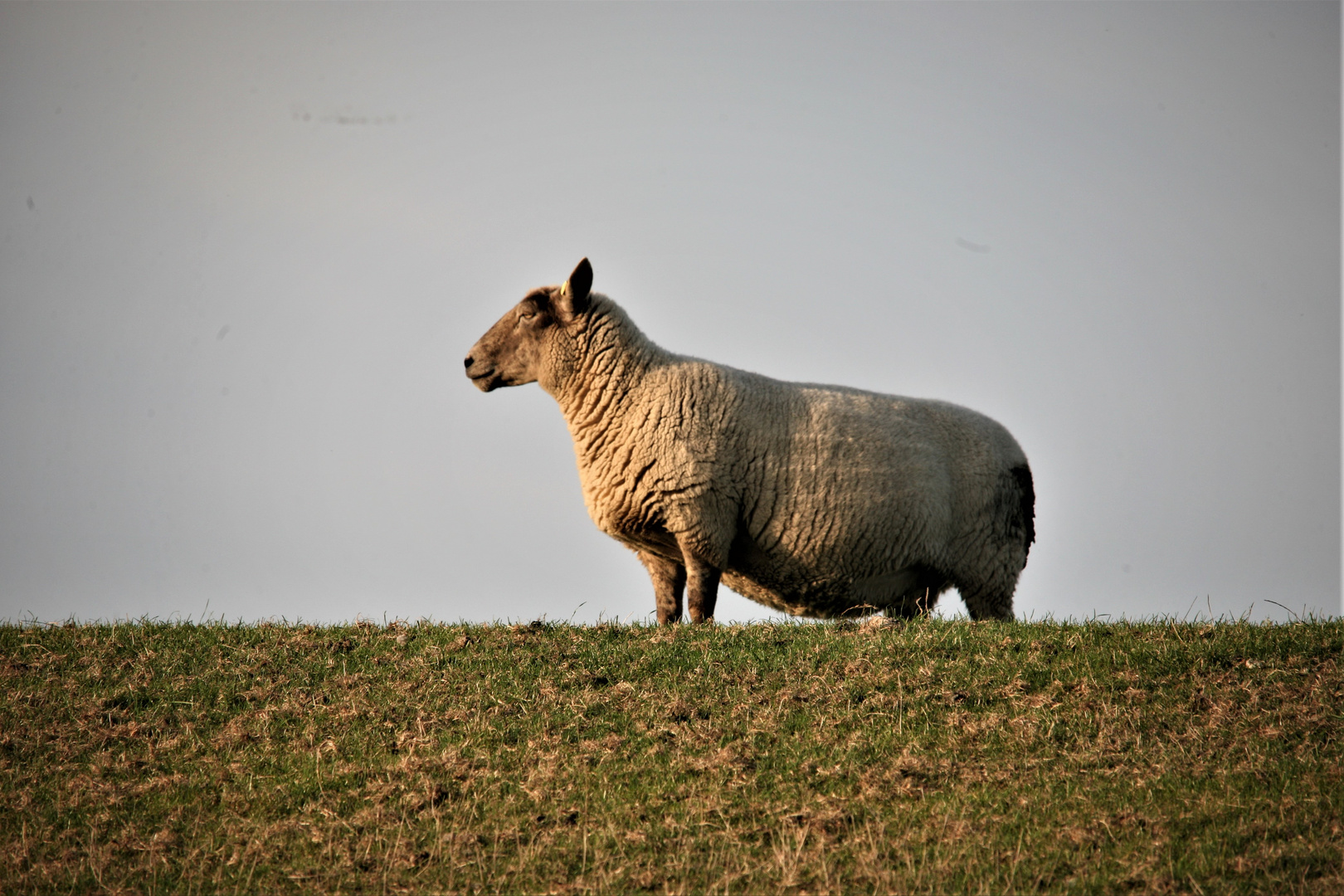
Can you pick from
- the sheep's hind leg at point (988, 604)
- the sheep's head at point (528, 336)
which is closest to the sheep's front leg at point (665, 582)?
Answer: the sheep's head at point (528, 336)

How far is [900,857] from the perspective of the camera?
625 cm

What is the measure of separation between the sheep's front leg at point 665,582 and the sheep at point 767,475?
0.7 inches

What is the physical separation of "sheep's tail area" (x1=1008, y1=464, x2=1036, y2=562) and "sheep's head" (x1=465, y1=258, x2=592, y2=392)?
491cm

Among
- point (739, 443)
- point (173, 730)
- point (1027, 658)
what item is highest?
point (739, 443)

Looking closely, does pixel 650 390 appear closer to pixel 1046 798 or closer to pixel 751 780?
pixel 751 780

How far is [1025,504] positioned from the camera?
12.3 m

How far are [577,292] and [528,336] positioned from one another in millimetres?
714

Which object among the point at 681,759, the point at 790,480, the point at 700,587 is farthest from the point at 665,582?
the point at 681,759

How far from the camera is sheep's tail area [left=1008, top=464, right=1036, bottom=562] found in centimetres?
1227

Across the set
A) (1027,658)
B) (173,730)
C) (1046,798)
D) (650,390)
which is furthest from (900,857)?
(650,390)

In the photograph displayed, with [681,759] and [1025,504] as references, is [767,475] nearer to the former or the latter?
[1025,504]

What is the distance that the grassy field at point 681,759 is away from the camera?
6.27 m

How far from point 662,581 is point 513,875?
5653 mm

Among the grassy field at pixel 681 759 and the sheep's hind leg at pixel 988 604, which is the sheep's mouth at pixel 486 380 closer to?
the grassy field at pixel 681 759
